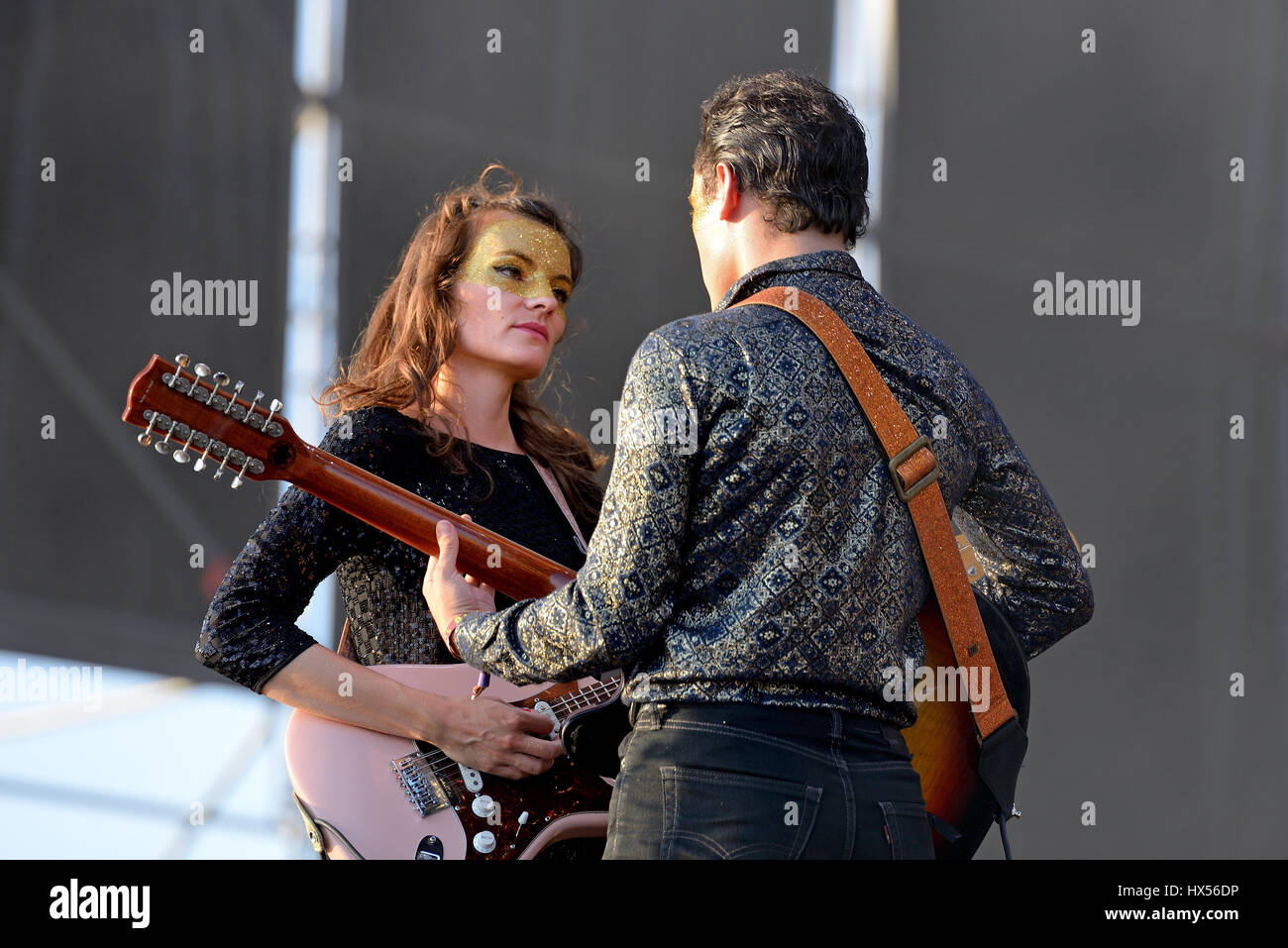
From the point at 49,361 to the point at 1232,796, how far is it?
4218 millimetres

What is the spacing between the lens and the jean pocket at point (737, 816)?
1523mm

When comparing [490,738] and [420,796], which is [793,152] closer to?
[490,738]

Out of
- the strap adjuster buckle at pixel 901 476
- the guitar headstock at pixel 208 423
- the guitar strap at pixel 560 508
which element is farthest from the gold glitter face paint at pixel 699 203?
the guitar strap at pixel 560 508

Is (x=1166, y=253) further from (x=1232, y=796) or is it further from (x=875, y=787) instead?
(x=875, y=787)

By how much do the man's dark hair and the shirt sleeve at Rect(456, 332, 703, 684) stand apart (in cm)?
32

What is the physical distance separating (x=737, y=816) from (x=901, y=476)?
0.46 meters

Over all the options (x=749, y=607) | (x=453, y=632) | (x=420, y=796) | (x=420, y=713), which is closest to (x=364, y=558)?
(x=420, y=713)

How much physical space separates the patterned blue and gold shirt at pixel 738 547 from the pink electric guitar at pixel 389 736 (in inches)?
22.5

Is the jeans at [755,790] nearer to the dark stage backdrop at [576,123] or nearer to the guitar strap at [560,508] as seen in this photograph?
the guitar strap at [560,508]

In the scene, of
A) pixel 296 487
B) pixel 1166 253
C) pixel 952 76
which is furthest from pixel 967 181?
pixel 296 487

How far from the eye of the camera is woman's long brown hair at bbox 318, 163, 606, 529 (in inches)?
102

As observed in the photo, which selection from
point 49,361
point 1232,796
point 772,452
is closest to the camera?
point 772,452

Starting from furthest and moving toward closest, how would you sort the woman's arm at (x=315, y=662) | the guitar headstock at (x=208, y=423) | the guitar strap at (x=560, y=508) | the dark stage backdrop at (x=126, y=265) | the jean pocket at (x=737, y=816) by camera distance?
1. the dark stage backdrop at (x=126, y=265)
2. the guitar strap at (x=560, y=508)
3. the woman's arm at (x=315, y=662)
4. the guitar headstock at (x=208, y=423)
5. the jean pocket at (x=737, y=816)
